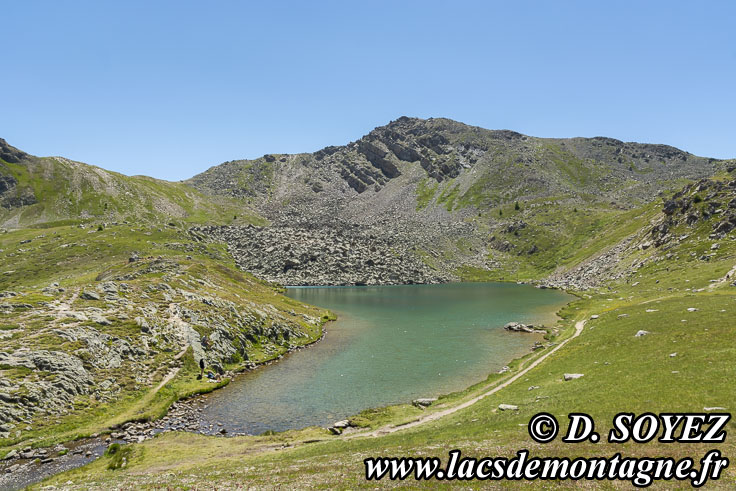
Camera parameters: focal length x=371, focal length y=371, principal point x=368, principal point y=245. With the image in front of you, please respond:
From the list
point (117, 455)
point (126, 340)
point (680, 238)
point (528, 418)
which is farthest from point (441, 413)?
point (680, 238)

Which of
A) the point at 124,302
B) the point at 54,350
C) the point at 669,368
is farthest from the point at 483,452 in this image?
the point at 124,302

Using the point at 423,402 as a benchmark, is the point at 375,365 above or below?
below

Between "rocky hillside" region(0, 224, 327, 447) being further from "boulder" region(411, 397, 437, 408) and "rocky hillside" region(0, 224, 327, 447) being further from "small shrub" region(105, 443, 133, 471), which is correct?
"boulder" region(411, 397, 437, 408)

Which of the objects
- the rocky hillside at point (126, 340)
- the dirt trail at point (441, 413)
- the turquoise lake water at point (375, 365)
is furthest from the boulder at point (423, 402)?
the rocky hillside at point (126, 340)

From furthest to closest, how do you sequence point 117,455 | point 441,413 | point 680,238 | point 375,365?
point 680,238
point 375,365
point 441,413
point 117,455

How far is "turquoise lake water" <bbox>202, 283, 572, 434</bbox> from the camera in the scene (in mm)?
46719

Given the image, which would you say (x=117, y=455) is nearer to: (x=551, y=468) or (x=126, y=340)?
(x=126, y=340)

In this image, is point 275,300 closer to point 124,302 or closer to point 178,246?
point 124,302

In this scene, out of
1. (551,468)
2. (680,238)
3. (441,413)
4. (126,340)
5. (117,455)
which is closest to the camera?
(551,468)

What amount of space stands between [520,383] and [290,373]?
35417 mm

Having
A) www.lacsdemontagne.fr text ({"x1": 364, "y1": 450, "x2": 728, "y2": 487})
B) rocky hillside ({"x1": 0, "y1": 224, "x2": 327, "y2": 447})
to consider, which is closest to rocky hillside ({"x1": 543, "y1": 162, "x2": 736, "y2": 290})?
rocky hillside ({"x1": 0, "y1": 224, "x2": 327, "y2": 447})

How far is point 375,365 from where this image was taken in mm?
64500

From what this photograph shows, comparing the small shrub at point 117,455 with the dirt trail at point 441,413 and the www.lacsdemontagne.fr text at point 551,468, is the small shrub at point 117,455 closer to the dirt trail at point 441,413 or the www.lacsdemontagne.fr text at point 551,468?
the dirt trail at point 441,413

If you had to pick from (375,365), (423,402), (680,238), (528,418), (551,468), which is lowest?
(375,365)
